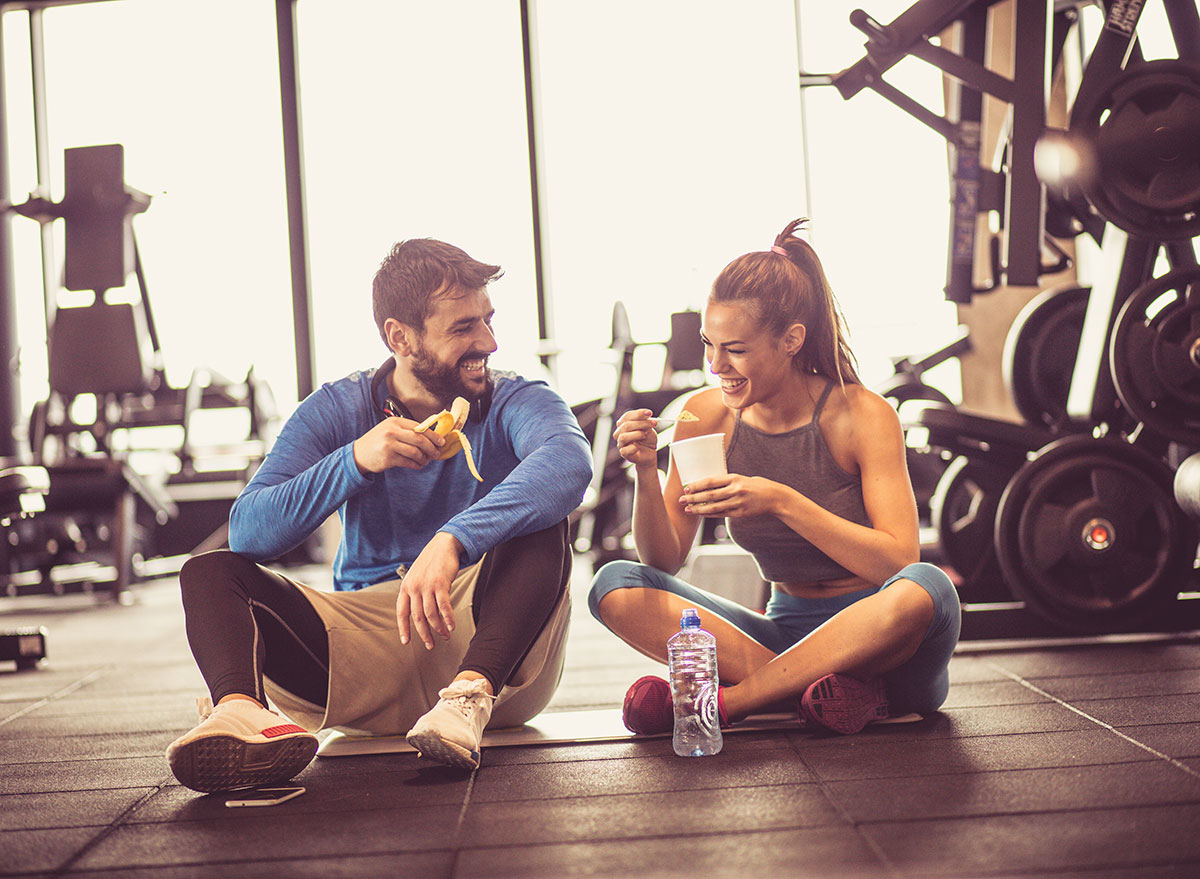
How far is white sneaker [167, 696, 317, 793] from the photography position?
1.56 metres

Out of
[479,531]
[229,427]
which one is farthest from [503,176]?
[479,531]

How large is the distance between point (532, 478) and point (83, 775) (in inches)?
36.9

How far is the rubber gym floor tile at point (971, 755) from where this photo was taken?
162 cm

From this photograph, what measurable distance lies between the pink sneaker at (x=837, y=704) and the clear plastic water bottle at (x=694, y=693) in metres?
0.16

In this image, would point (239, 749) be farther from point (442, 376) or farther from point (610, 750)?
point (442, 376)

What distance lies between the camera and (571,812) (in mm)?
1494

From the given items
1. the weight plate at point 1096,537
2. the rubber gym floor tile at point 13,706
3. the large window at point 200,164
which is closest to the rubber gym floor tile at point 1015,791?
the weight plate at point 1096,537

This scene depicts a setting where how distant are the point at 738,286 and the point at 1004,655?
1393 mm

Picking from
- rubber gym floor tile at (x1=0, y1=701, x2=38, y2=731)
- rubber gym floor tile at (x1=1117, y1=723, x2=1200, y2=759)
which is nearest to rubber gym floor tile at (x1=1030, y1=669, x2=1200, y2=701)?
rubber gym floor tile at (x1=1117, y1=723, x2=1200, y2=759)

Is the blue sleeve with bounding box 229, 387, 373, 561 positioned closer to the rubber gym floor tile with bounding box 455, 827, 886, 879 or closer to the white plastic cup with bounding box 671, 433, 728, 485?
the white plastic cup with bounding box 671, 433, 728, 485

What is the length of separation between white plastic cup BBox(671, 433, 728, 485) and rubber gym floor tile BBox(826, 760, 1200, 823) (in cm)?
51

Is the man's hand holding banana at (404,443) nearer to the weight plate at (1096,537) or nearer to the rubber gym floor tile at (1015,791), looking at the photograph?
the rubber gym floor tile at (1015,791)

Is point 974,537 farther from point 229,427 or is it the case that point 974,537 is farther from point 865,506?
point 229,427

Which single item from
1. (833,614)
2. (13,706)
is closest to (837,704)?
(833,614)
